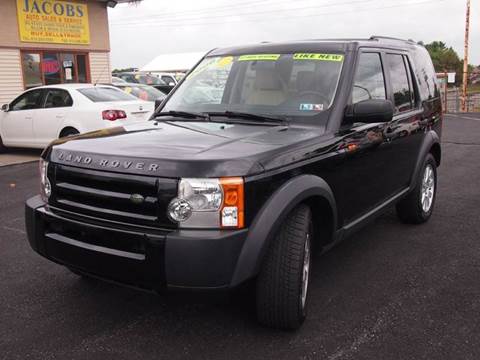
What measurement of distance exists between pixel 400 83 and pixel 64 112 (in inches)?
272

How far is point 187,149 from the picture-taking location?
2.94 metres

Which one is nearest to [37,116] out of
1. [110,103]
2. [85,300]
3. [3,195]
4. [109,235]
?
[110,103]

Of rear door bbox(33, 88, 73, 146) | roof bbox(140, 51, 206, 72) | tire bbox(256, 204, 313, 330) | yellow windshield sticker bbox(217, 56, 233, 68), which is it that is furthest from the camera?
roof bbox(140, 51, 206, 72)

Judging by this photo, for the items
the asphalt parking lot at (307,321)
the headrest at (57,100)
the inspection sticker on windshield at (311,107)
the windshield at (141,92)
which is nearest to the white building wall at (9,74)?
the windshield at (141,92)

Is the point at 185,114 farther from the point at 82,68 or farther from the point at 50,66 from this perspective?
the point at 82,68

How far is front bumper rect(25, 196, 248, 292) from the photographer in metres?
2.65

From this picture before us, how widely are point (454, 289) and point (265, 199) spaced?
1847 mm

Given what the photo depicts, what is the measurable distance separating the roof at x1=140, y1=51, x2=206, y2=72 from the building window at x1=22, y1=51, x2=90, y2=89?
22021 millimetres

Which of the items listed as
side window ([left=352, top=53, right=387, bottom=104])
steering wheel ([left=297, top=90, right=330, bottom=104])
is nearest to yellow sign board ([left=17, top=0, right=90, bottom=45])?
side window ([left=352, top=53, right=387, bottom=104])

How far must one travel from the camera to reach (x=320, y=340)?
10.2ft

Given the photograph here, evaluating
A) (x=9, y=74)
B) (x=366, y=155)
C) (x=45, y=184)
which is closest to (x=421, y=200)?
(x=366, y=155)

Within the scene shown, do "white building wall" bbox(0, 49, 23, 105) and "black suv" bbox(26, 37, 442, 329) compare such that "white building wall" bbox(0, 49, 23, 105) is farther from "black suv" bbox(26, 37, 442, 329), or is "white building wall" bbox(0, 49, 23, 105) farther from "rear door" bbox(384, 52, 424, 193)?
"rear door" bbox(384, 52, 424, 193)

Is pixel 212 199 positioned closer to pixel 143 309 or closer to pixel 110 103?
pixel 143 309

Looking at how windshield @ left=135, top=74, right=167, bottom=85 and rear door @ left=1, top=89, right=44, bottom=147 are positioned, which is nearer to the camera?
rear door @ left=1, top=89, right=44, bottom=147
